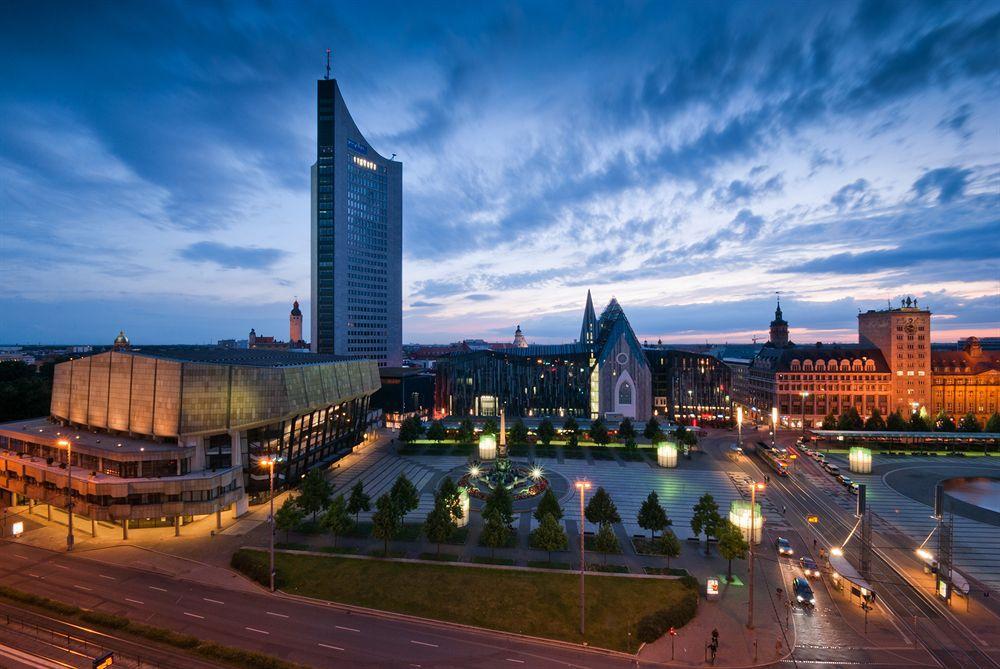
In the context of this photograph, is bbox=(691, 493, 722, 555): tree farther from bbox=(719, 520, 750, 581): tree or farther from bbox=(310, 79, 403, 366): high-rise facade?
bbox=(310, 79, 403, 366): high-rise facade

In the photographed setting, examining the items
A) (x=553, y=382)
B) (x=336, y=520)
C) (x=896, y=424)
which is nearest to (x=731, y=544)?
(x=336, y=520)

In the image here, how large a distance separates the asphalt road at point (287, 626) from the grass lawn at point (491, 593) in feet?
4.58

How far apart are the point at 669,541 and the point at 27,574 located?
181ft

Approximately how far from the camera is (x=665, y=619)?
30.3 meters

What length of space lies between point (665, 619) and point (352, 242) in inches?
5830

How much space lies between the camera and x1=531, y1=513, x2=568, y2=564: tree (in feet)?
128

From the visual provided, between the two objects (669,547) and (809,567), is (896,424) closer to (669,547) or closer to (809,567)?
(809,567)

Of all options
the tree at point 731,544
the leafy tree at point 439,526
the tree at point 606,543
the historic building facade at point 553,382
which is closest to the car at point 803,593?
the tree at point 731,544

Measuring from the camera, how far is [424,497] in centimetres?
5747

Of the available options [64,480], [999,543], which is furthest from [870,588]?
[64,480]

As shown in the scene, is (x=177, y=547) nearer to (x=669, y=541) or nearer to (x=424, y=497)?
(x=424, y=497)

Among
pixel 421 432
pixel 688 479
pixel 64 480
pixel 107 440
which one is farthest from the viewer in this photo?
pixel 421 432

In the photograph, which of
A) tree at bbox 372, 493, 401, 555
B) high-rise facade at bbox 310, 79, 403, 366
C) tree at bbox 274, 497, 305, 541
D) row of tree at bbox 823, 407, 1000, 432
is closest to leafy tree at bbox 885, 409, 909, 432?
row of tree at bbox 823, 407, 1000, 432

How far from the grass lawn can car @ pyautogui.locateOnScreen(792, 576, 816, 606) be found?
8325mm
